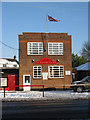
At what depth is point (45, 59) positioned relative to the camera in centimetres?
3256

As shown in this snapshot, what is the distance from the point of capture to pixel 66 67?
32875 mm

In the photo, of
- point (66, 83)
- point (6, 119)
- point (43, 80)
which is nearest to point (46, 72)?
point (43, 80)

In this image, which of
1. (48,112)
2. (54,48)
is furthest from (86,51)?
(48,112)

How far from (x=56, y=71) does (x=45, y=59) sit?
228cm

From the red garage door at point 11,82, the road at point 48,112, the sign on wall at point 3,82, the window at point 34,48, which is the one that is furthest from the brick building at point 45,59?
the road at point 48,112

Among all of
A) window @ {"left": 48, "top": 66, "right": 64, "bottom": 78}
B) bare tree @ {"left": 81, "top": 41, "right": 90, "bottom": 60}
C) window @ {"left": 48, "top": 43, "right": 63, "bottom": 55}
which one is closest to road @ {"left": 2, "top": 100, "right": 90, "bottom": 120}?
window @ {"left": 48, "top": 66, "right": 64, "bottom": 78}

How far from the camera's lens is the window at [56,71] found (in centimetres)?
3275

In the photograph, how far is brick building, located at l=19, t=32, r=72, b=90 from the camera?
32.4 metres

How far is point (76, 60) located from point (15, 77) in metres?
32.4

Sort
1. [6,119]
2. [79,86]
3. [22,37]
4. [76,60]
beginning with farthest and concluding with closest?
[76,60] → [22,37] → [79,86] → [6,119]

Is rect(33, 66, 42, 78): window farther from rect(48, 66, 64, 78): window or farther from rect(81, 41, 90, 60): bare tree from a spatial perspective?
rect(81, 41, 90, 60): bare tree

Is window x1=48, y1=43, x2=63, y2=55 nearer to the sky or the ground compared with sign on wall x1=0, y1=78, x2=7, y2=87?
nearer to the sky

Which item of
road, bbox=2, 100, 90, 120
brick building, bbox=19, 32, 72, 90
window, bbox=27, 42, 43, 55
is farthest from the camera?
window, bbox=27, 42, 43, 55

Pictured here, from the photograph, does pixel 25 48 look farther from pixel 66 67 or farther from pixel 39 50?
pixel 66 67
